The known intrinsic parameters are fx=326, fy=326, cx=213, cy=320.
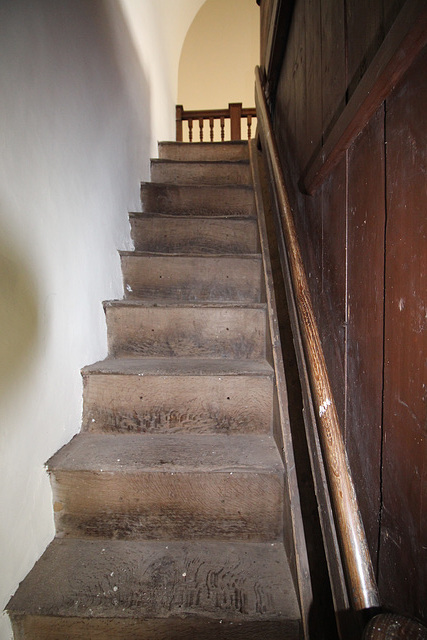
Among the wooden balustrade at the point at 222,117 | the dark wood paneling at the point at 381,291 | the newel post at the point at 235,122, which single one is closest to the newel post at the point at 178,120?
the wooden balustrade at the point at 222,117

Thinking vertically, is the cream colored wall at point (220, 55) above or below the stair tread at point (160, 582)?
above

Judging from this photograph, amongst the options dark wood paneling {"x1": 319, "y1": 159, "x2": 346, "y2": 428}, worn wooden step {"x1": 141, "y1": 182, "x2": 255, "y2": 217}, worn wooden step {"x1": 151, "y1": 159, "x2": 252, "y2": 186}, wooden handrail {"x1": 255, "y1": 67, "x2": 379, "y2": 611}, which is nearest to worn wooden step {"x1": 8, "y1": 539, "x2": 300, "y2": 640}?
wooden handrail {"x1": 255, "y1": 67, "x2": 379, "y2": 611}

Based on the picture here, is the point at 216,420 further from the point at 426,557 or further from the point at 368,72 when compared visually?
the point at 368,72

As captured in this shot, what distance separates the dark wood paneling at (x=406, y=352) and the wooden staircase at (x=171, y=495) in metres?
0.31

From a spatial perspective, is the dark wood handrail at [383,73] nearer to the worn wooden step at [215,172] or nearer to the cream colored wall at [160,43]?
the worn wooden step at [215,172]

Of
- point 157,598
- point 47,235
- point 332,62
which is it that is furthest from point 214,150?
point 157,598

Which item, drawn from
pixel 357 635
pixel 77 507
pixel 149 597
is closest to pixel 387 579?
pixel 357 635

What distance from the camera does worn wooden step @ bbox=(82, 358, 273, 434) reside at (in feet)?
3.74

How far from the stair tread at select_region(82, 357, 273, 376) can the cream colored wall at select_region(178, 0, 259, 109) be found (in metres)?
5.25

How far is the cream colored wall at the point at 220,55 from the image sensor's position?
196 inches

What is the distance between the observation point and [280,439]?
0.98 m

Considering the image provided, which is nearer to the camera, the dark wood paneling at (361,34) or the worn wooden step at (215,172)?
the dark wood paneling at (361,34)

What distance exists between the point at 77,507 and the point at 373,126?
1.24 m

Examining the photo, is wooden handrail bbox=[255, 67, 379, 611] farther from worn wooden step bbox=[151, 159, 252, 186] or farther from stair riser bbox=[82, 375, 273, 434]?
worn wooden step bbox=[151, 159, 252, 186]
